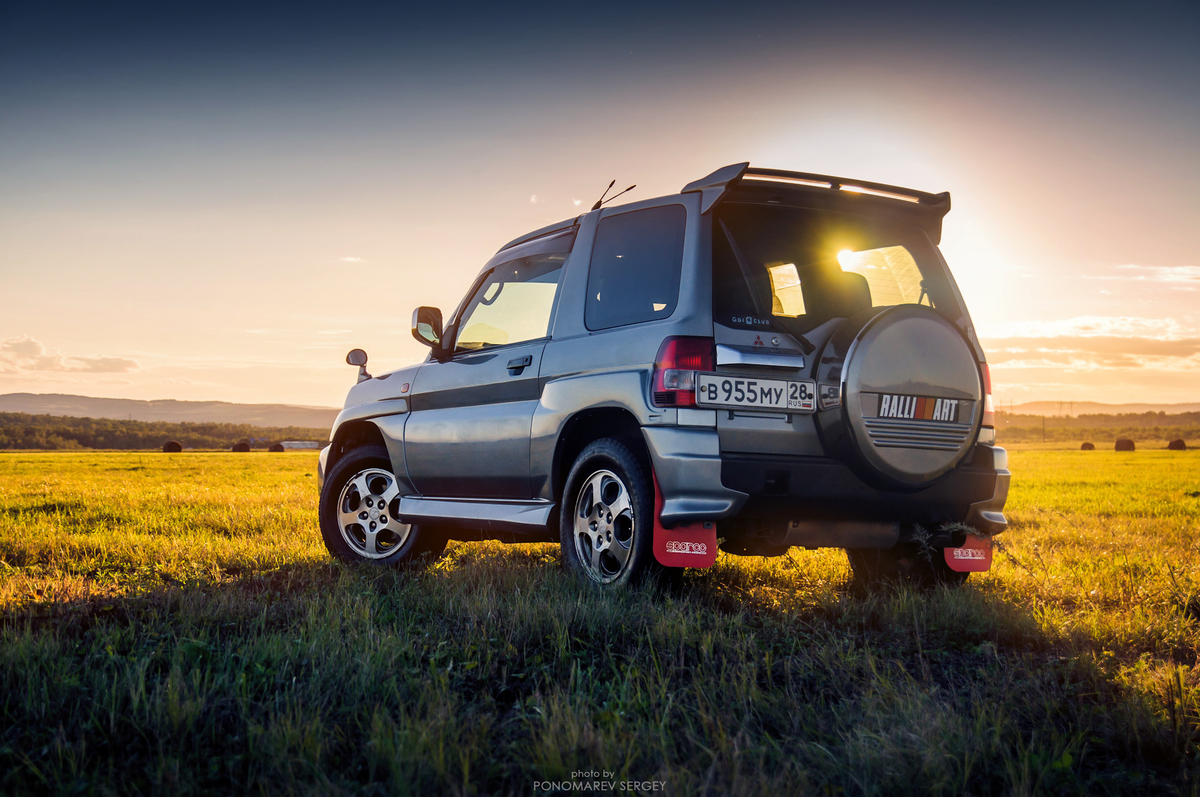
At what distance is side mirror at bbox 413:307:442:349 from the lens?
20.0 feet

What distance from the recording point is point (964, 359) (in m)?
4.47

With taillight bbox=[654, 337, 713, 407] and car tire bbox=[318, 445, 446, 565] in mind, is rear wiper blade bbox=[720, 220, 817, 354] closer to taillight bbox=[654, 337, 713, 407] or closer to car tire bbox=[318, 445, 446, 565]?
taillight bbox=[654, 337, 713, 407]

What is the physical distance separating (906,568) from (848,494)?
1.37 metres

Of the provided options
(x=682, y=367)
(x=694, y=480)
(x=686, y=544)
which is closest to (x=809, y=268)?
(x=682, y=367)

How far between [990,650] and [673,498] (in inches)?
58.7

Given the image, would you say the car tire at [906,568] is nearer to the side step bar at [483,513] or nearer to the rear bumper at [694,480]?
the rear bumper at [694,480]

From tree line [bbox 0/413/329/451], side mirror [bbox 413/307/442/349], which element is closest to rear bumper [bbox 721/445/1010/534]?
side mirror [bbox 413/307/442/349]

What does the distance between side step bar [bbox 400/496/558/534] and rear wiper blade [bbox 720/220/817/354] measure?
5.33ft

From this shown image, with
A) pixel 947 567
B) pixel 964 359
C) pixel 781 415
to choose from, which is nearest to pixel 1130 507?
pixel 947 567

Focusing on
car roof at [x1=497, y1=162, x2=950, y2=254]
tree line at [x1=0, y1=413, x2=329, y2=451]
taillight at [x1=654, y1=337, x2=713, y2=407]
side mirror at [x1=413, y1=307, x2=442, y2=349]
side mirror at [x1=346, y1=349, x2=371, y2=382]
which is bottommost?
tree line at [x1=0, y1=413, x2=329, y2=451]

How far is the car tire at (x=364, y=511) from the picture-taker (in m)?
6.48

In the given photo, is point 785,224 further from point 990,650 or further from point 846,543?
point 990,650

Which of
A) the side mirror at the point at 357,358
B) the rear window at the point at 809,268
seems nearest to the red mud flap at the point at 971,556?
the rear window at the point at 809,268

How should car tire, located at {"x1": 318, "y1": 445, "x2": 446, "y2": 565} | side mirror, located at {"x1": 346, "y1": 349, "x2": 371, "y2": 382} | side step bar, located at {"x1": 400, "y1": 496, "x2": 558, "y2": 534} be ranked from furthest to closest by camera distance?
side mirror, located at {"x1": 346, "y1": 349, "x2": 371, "y2": 382}, car tire, located at {"x1": 318, "y1": 445, "x2": 446, "y2": 565}, side step bar, located at {"x1": 400, "y1": 496, "x2": 558, "y2": 534}
